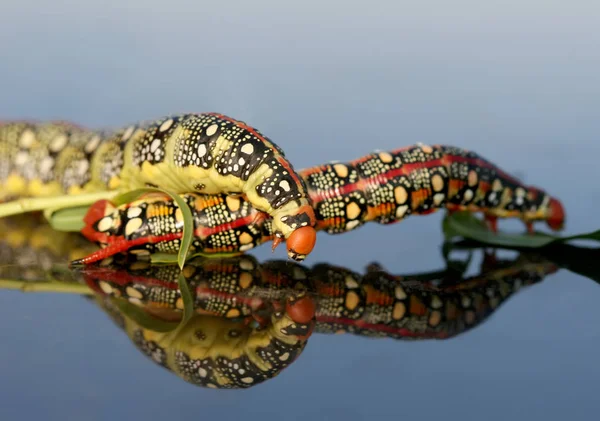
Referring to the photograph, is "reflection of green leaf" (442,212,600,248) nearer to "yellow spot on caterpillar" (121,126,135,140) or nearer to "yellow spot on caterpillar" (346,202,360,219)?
"yellow spot on caterpillar" (346,202,360,219)

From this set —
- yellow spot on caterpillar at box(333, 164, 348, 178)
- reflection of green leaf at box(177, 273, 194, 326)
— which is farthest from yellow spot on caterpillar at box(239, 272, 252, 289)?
yellow spot on caterpillar at box(333, 164, 348, 178)

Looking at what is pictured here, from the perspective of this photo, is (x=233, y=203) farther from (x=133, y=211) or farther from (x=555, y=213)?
(x=555, y=213)

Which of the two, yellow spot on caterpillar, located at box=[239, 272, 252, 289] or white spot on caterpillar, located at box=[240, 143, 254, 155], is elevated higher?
white spot on caterpillar, located at box=[240, 143, 254, 155]

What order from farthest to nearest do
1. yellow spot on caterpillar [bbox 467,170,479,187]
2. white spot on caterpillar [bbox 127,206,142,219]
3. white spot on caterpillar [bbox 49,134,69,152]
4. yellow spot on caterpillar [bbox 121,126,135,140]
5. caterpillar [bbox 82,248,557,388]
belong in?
1. white spot on caterpillar [bbox 49,134,69,152]
2. yellow spot on caterpillar [bbox 467,170,479,187]
3. yellow spot on caterpillar [bbox 121,126,135,140]
4. white spot on caterpillar [bbox 127,206,142,219]
5. caterpillar [bbox 82,248,557,388]

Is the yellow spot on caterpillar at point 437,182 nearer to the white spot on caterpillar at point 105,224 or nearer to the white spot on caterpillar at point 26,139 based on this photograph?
the white spot on caterpillar at point 105,224

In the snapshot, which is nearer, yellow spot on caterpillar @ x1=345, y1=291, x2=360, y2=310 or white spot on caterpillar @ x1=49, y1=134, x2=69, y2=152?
yellow spot on caterpillar @ x1=345, y1=291, x2=360, y2=310

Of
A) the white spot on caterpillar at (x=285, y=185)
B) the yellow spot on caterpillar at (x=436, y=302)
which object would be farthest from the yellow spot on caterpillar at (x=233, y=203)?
the yellow spot on caterpillar at (x=436, y=302)

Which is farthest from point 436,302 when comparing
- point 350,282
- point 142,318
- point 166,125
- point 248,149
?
point 166,125

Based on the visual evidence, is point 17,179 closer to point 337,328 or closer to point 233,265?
point 233,265
